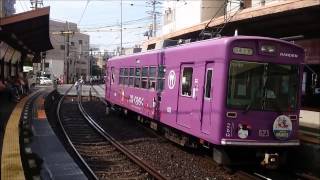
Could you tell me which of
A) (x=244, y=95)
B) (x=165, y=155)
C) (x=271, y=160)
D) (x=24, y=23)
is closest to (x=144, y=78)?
(x=165, y=155)

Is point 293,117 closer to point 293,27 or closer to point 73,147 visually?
point 73,147

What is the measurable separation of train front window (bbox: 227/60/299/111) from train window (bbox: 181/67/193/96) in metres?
2.05

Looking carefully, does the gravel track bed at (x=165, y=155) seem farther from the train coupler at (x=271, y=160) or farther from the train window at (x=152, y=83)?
the train window at (x=152, y=83)

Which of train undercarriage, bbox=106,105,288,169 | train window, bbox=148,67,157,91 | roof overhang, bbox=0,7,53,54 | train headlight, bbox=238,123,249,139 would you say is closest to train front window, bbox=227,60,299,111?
train headlight, bbox=238,123,249,139

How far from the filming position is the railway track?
11.3 m

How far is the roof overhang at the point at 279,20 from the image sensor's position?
15.9 meters

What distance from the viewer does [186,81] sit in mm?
13133

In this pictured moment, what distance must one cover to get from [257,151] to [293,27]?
33.4 ft

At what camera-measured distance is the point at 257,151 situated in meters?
11.2

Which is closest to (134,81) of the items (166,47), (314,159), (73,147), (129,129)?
(129,129)

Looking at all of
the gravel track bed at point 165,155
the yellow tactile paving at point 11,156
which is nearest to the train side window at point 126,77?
the gravel track bed at point 165,155

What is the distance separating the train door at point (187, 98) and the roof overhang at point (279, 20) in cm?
454

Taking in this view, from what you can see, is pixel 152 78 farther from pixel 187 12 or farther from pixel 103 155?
pixel 187 12

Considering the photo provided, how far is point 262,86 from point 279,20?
26.7 ft
